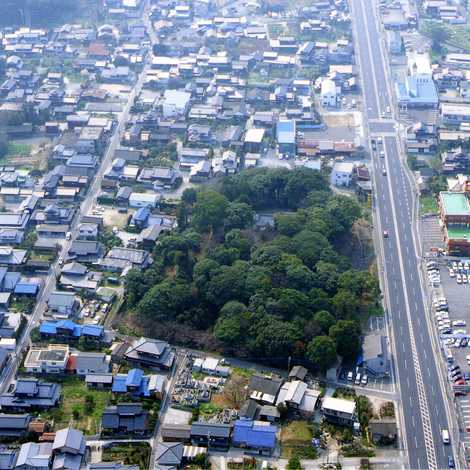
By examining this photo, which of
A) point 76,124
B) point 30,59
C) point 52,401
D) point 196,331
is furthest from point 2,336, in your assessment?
point 30,59

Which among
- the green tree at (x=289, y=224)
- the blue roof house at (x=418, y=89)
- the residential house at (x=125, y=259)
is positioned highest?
the blue roof house at (x=418, y=89)

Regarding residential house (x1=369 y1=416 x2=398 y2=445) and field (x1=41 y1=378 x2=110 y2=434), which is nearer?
residential house (x1=369 y1=416 x2=398 y2=445)

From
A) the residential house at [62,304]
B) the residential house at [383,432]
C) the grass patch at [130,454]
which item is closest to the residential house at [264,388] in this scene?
the residential house at [383,432]

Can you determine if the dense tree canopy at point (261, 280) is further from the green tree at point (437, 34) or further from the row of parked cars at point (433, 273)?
the green tree at point (437, 34)

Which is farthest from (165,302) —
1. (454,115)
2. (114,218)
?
(454,115)

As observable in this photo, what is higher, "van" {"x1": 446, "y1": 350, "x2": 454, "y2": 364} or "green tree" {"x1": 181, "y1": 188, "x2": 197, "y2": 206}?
"green tree" {"x1": 181, "y1": 188, "x2": 197, "y2": 206}

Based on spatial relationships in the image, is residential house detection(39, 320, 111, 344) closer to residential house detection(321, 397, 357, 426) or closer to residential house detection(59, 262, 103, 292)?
residential house detection(59, 262, 103, 292)

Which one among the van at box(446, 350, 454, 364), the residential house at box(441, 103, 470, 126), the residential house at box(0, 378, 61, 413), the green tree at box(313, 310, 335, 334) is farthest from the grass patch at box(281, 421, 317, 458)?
the residential house at box(441, 103, 470, 126)
